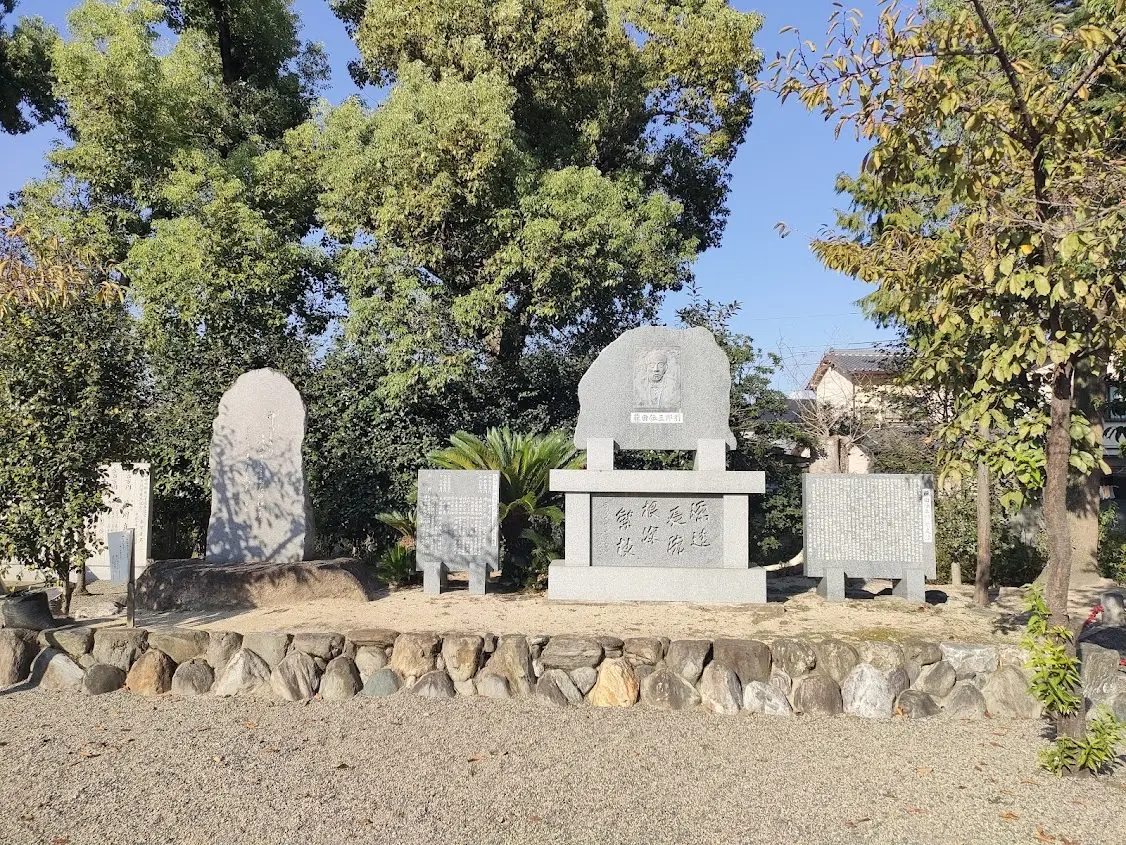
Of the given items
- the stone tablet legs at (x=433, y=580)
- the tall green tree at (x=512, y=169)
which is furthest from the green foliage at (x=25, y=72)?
the stone tablet legs at (x=433, y=580)

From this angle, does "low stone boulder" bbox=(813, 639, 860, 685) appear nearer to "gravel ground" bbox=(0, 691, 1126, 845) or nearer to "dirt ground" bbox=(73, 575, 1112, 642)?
"gravel ground" bbox=(0, 691, 1126, 845)

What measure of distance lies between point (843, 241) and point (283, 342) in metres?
9.59

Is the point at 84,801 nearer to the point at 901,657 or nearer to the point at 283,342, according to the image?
the point at 901,657

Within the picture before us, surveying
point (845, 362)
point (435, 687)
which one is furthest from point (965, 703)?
point (845, 362)

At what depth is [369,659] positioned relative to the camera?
6.00 metres

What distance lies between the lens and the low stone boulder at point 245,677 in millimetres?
5898

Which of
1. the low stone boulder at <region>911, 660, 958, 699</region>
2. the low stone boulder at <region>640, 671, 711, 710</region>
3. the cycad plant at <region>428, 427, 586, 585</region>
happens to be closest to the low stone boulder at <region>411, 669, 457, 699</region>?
the low stone boulder at <region>640, 671, 711, 710</region>

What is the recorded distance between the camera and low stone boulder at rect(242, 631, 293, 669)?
5.96 meters

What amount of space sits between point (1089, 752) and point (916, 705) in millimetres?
1404

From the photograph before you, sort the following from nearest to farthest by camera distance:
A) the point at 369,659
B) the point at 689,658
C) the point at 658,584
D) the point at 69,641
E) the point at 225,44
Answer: the point at 689,658, the point at 369,659, the point at 69,641, the point at 658,584, the point at 225,44

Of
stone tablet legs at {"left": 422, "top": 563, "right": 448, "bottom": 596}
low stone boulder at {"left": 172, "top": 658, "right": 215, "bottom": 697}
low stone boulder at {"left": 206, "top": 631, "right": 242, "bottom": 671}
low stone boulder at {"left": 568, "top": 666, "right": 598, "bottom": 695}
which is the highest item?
stone tablet legs at {"left": 422, "top": 563, "right": 448, "bottom": 596}

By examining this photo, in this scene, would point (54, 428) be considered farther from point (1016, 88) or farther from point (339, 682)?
point (1016, 88)

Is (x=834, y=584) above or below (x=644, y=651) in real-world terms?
above

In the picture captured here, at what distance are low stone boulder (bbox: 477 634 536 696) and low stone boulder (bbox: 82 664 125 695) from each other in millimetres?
2855
